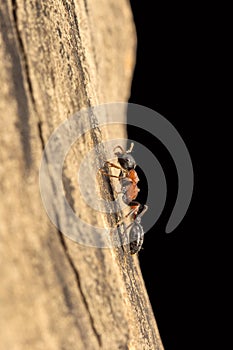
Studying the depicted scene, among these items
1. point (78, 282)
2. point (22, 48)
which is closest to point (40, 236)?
point (78, 282)

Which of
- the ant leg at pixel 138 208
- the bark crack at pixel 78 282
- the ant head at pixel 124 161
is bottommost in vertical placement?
the bark crack at pixel 78 282

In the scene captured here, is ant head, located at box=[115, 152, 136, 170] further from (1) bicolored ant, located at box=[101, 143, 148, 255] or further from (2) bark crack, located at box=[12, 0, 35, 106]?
(2) bark crack, located at box=[12, 0, 35, 106]

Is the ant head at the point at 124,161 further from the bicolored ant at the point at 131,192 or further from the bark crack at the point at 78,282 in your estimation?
the bark crack at the point at 78,282

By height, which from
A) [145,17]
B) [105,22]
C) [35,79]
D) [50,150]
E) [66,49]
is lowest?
[50,150]

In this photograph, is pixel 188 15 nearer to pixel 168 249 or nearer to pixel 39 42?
pixel 168 249

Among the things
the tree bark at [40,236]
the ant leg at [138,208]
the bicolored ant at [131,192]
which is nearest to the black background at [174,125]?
the ant leg at [138,208]

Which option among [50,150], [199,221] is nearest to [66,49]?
[50,150]

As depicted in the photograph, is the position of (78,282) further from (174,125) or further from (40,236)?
(174,125)
